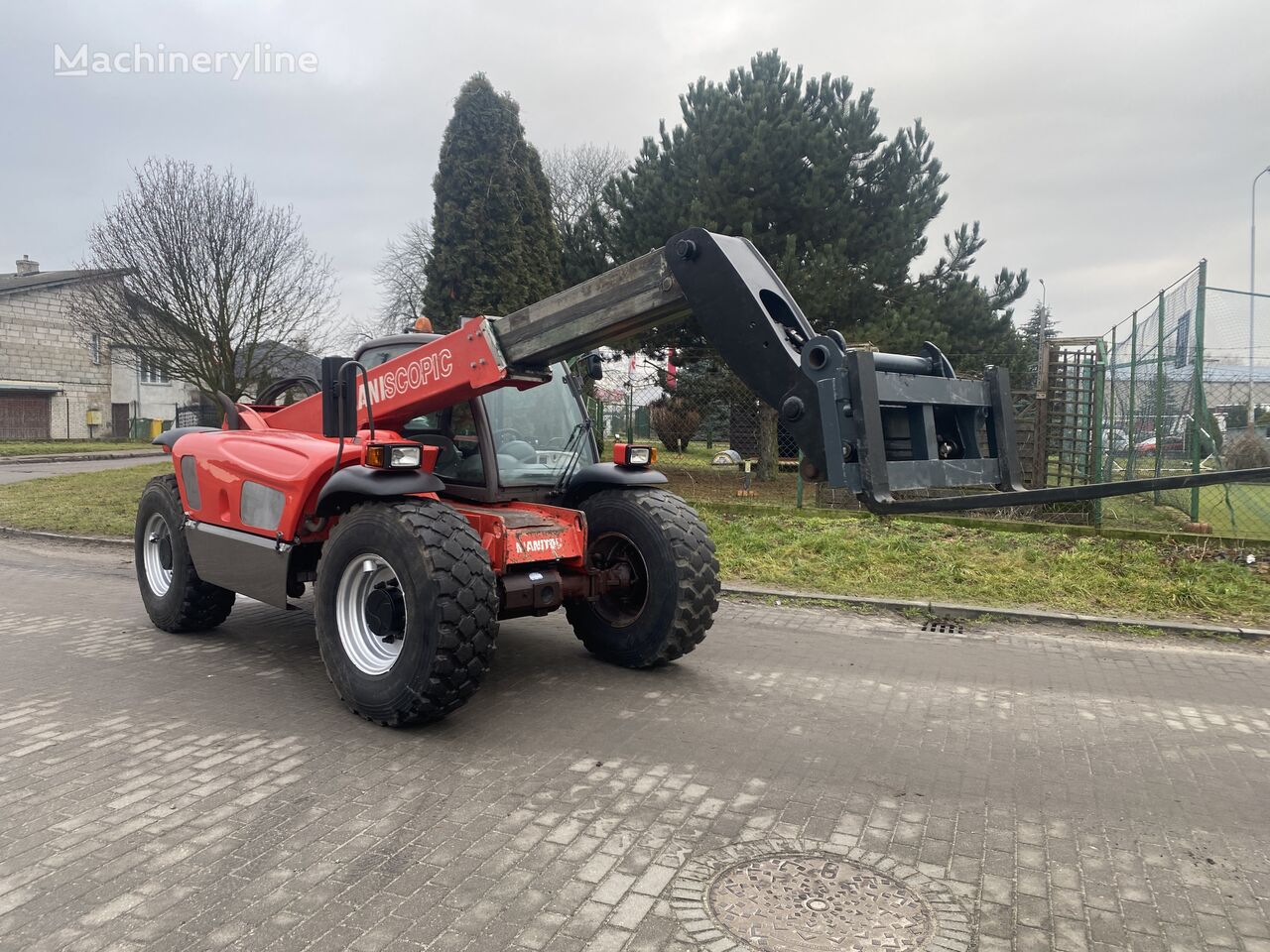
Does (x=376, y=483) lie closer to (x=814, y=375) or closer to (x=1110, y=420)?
(x=814, y=375)

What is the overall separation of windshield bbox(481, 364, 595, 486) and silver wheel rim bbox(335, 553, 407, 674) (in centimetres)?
105

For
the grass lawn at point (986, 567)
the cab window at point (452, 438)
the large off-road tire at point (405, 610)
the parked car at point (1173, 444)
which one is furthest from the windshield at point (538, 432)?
the parked car at point (1173, 444)

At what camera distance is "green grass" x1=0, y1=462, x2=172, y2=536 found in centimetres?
1293

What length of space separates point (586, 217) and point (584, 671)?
12776 mm

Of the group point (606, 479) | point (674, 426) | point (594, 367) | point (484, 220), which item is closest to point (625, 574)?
point (606, 479)

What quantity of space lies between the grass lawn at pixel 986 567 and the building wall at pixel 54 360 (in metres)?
37.5

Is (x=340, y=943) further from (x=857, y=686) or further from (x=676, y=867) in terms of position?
(x=857, y=686)

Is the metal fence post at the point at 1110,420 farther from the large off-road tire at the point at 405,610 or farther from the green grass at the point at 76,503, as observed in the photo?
the green grass at the point at 76,503

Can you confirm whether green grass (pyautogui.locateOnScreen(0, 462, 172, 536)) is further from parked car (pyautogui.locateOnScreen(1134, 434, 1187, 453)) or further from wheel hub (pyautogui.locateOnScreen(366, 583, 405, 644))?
parked car (pyautogui.locateOnScreen(1134, 434, 1187, 453))

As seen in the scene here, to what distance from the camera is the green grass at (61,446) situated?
105ft

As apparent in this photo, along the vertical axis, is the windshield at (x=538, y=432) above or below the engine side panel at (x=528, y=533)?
above

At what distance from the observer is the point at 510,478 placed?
5855 mm

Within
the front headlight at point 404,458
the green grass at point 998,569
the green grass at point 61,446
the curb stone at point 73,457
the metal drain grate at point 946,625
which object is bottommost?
the metal drain grate at point 946,625

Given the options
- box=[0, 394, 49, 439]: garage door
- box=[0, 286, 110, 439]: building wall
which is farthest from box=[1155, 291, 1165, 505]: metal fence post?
box=[0, 394, 49, 439]: garage door
